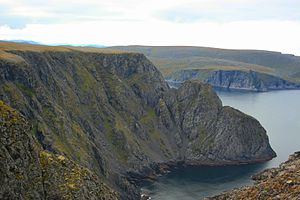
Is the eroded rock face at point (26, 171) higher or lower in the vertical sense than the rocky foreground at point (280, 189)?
lower

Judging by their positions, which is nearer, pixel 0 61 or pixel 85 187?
pixel 85 187

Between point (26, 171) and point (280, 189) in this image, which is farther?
point (26, 171)

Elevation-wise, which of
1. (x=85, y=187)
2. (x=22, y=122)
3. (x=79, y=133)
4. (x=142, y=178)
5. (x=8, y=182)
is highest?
(x=22, y=122)

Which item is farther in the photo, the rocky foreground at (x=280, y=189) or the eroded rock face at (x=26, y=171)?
the eroded rock face at (x=26, y=171)

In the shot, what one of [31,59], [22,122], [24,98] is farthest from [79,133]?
[22,122]

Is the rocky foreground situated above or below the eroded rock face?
above

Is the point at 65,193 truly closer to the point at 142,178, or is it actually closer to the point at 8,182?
the point at 8,182

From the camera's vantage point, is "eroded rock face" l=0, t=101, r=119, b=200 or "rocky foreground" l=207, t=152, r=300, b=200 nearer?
"rocky foreground" l=207, t=152, r=300, b=200

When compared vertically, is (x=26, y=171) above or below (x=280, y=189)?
below
